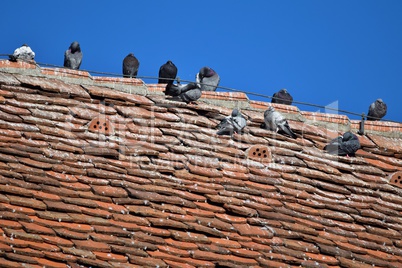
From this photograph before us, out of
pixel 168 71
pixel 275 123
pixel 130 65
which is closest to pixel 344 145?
pixel 275 123

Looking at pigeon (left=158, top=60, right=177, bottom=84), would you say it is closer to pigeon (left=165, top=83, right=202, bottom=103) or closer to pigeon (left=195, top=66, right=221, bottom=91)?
pigeon (left=195, top=66, right=221, bottom=91)

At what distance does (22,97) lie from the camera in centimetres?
1922

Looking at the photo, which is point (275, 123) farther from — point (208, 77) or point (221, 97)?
point (208, 77)

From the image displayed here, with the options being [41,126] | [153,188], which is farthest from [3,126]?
[153,188]

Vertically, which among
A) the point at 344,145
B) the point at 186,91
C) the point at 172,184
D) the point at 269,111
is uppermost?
the point at 186,91

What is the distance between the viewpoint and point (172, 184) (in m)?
18.4

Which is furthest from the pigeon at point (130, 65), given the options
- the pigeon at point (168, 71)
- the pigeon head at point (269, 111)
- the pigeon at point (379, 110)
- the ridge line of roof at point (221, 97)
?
the pigeon at point (379, 110)

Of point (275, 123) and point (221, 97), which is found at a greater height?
point (221, 97)

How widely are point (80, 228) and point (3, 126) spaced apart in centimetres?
226

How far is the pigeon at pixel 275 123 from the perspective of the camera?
66.6ft

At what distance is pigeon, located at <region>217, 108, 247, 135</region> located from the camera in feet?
65.0

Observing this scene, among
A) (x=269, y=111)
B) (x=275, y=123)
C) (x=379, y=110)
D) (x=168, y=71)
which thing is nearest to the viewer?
(x=275, y=123)

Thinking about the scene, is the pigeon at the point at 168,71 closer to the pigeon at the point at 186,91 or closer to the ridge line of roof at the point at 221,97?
the ridge line of roof at the point at 221,97

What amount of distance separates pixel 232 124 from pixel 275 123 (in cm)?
76
